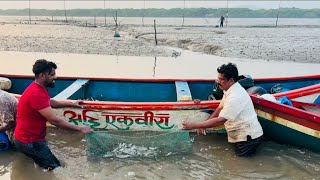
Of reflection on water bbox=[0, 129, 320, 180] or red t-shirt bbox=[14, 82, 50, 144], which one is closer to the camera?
red t-shirt bbox=[14, 82, 50, 144]

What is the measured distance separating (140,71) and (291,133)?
26.5 feet

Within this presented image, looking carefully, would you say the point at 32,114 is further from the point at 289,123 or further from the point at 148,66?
the point at 148,66

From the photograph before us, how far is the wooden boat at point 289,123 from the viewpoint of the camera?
5.27 metres

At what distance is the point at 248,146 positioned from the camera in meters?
5.36

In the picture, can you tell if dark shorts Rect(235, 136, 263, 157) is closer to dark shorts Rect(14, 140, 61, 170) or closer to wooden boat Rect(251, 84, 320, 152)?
wooden boat Rect(251, 84, 320, 152)

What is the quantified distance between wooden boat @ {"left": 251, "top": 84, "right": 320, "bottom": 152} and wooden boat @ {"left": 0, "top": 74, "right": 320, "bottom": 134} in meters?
0.81

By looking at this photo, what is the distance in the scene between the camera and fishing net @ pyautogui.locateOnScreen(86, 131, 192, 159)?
17.6 feet

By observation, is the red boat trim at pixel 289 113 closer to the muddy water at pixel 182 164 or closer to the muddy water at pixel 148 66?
the muddy water at pixel 182 164

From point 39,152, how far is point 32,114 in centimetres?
55

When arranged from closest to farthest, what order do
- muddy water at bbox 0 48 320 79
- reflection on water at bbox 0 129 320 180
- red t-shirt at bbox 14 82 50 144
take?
1. red t-shirt at bbox 14 82 50 144
2. reflection on water at bbox 0 129 320 180
3. muddy water at bbox 0 48 320 79

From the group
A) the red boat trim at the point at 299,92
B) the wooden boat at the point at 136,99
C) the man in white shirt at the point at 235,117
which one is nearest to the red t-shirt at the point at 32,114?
the wooden boat at the point at 136,99

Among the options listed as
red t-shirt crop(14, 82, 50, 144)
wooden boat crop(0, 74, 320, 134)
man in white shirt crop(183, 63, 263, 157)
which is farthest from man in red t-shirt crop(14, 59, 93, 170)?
man in white shirt crop(183, 63, 263, 157)

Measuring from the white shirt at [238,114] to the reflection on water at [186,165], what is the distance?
17.5 inches

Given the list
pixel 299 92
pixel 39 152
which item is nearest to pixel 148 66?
pixel 299 92
